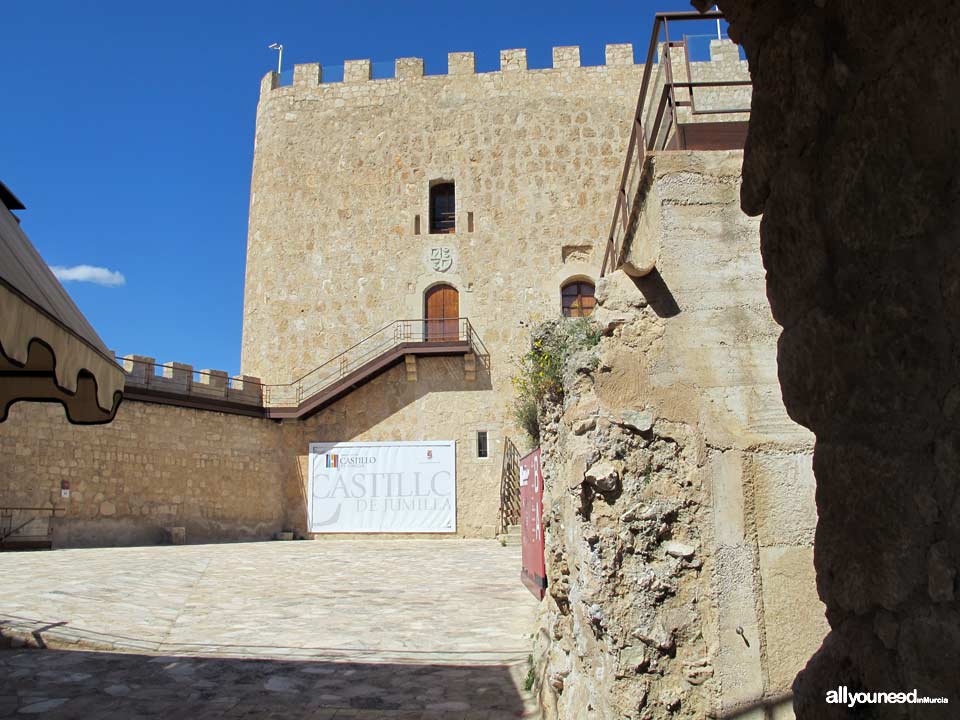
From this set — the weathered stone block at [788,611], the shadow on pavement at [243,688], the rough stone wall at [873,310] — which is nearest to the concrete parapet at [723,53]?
the shadow on pavement at [243,688]

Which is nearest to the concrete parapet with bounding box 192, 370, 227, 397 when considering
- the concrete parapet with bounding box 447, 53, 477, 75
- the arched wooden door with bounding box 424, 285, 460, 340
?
the arched wooden door with bounding box 424, 285, 460, 340

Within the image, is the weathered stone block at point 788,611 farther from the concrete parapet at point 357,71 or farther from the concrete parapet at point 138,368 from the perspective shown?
the concrete parapet at point 357,71

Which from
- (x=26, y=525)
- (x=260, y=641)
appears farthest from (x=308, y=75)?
(x=260, y=641)

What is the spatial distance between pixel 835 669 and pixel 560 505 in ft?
9.30

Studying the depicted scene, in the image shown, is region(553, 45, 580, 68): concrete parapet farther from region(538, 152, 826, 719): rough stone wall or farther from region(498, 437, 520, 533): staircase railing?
region(538, 152, 826, 719): rough stone wall

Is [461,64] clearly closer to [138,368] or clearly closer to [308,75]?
[308,75]

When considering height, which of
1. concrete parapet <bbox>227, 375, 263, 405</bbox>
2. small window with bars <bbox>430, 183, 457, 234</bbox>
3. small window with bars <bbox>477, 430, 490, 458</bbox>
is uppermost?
small window with bars <bbox>430, 183, 457, 234</bbox>

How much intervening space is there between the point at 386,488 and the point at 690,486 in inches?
595

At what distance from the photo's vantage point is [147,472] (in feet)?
52.6

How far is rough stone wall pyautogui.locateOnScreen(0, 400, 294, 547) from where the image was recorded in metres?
14.2

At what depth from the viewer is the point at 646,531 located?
3.21 metres

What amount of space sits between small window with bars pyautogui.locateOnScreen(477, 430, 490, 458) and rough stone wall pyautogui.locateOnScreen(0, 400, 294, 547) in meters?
4.92

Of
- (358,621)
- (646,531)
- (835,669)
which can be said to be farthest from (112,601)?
(835,669)

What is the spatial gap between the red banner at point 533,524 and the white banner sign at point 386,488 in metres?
11.8
